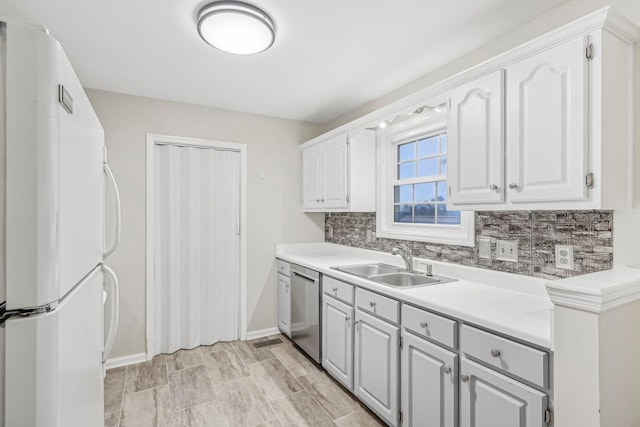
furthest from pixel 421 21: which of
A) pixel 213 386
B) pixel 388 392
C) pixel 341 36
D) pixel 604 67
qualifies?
pixel 213 386

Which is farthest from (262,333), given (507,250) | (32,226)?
(32,226)

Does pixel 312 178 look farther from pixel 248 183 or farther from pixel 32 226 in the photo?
pixel 32 226

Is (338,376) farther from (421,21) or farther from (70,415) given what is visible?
(421,21)

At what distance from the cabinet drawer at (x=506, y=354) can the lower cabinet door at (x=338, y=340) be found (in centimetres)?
96

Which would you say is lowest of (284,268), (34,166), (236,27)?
(284,268)

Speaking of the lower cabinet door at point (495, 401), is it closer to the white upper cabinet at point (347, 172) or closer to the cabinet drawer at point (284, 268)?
the white upper cabinet at point (347, 172)

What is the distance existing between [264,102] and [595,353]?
2994 millimetres

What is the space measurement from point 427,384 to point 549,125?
1.39m

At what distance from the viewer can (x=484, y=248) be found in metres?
2.07

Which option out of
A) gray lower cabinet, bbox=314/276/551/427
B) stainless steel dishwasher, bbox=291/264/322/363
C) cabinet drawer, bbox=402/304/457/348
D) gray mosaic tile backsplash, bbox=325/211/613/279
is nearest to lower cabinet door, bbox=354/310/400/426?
gray lower cabinet, bbox=314/276/551/427

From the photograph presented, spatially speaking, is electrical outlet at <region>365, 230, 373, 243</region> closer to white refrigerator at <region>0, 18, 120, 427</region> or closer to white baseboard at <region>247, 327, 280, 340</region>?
white baseboard at <region>247, 327, 280, 340</region>

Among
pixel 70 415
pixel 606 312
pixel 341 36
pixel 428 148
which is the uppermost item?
pixel 341 36

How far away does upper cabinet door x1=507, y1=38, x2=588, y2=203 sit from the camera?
52.8 inches

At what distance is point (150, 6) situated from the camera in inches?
66.4
